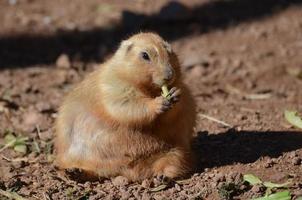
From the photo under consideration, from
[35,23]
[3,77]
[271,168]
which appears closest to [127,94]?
[271,168]

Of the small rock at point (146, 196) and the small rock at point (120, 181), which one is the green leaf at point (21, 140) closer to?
the small rock at point (120, 181)

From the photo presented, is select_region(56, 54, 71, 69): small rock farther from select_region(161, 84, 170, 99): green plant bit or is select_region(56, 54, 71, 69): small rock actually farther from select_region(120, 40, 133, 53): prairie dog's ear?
select_region(161, 84, 170, 99): green plant bit

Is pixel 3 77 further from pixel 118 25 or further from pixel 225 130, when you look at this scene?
pixel 225 130

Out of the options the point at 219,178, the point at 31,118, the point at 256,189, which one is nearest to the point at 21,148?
the point at 31,118

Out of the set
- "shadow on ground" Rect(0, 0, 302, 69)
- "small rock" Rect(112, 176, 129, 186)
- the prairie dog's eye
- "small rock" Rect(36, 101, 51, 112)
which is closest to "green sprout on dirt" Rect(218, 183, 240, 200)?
"small rock" Rect(112, 176, 129, 186)

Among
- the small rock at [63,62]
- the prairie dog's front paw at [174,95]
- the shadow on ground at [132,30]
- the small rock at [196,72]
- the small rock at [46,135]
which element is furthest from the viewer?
the shadow on ground at [132,30]

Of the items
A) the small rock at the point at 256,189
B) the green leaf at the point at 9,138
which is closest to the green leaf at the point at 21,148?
the green leaf at the point at 9,138
